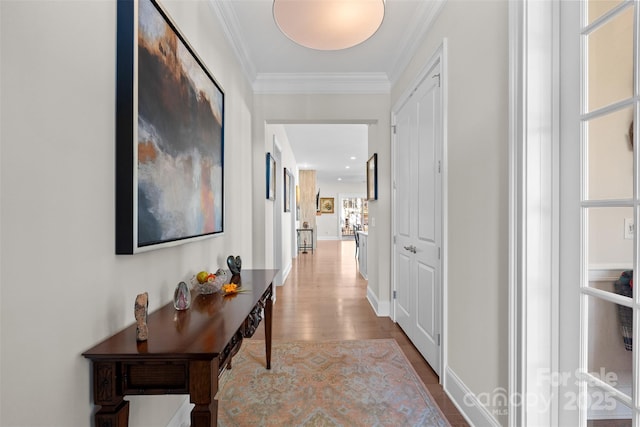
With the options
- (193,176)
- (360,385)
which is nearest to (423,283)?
(360,385)

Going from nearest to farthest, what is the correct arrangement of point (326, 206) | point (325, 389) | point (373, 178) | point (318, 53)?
point (325, 389) < point (318, 53) < point (373, 178) < point (326, 206)

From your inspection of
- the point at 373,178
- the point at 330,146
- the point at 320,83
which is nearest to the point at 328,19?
the point at 320,83

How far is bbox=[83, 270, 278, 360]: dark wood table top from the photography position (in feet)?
3.20

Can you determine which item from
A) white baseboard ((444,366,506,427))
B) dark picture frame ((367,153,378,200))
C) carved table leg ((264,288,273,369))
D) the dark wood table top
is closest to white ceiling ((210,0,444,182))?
dark picture frame ((367,153,378,200))

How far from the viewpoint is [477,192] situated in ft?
5.58

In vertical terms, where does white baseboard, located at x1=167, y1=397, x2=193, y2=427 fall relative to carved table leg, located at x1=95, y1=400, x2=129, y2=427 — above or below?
below

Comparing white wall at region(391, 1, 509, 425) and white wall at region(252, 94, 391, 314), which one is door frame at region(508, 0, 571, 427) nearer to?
white wall at region(391, 1, 509, 425)

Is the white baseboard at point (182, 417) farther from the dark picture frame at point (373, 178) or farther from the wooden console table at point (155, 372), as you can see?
the dark picture frame at point (373, 178)

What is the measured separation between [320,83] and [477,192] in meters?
2.47

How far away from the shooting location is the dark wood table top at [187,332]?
38.4 inches

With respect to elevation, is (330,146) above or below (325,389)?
above

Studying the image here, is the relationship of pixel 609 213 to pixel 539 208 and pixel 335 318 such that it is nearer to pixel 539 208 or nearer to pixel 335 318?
pixel 539 208

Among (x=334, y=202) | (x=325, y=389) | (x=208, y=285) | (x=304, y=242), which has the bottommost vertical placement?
(x=325, y=389)

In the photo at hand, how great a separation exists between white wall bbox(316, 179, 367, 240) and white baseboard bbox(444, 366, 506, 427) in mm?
12191
